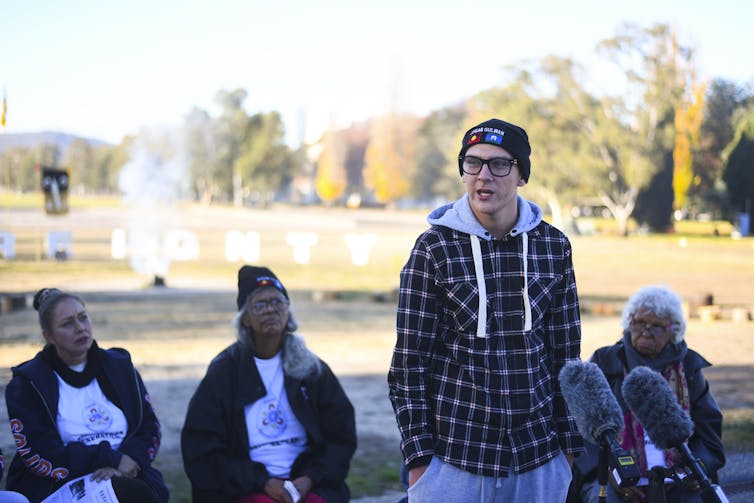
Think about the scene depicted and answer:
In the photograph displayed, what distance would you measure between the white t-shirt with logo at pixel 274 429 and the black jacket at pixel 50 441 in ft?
1.52

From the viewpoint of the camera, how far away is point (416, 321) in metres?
2.29

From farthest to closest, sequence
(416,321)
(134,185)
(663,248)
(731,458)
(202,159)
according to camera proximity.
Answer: (663,248)
(202,159)
(134,185)
(731,458)
(416,321)

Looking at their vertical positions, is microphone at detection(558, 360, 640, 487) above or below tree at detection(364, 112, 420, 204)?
below

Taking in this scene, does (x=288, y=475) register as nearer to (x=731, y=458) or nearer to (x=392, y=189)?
(x=731, y=458)

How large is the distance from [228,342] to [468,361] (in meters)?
9.14

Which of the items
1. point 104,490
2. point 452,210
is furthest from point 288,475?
point 452,210

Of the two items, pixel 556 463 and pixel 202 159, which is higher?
pixel 202 159

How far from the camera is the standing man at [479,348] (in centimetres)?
227

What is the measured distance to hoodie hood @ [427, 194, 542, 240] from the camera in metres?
2.31

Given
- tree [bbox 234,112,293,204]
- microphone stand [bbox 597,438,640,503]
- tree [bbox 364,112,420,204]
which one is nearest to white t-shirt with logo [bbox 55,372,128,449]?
microphone stand [bbox 597,438,640,503]

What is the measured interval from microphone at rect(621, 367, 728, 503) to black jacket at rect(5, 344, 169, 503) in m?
2.13

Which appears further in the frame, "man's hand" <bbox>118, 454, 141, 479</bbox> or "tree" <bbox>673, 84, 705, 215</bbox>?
"tree" <bbox>673, 84, 705, 215</bbox>

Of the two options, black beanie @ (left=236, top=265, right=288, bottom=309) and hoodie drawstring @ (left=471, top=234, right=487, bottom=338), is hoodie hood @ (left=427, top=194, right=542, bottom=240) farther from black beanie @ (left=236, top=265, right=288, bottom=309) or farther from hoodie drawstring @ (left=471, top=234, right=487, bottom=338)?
black beanie @ (left=236, top=265, right=288, bottom=309)

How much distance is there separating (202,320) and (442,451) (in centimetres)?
1119
